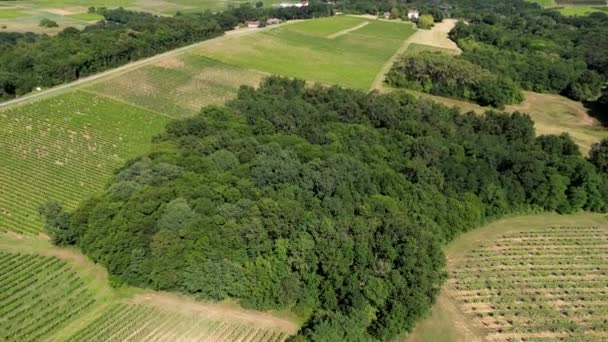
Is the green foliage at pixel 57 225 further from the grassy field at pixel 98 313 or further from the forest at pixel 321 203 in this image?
the grassy field at pixel 98 313

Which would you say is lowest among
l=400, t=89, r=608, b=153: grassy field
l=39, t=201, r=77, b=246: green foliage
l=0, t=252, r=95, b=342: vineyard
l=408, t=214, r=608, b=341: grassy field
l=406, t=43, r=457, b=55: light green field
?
l=408, t=214, r=608, b=341: grassy field

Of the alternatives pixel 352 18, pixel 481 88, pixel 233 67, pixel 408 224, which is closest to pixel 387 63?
pixel 481 88

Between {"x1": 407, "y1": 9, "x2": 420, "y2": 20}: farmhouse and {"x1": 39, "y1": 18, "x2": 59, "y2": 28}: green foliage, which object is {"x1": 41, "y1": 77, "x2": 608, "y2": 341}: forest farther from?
{"x1": 407, "y1": 9, "x2": 420, "y2": 20}: farmhouse

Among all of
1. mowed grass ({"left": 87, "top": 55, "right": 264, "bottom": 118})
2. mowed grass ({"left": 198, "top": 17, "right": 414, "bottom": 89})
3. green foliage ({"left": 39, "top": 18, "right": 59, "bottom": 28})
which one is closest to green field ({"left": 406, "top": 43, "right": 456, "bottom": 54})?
mowed grass ({"left": 198, "top": 17, "right": 414, "bottom": 89})

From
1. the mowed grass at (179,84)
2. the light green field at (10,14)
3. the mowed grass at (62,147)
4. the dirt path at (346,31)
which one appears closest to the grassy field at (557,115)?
the mowed grass at (179,84)

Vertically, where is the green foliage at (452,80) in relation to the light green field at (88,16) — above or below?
below

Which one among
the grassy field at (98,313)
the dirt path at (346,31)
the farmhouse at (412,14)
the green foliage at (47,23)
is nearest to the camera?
the grassy field at (98,313)

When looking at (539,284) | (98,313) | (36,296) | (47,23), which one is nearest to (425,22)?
(47,23)
